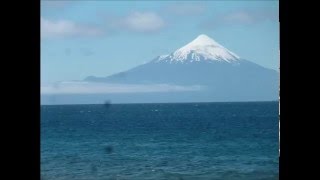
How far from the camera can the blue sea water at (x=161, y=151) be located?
2028 cm

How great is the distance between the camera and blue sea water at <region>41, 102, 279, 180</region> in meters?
20.3

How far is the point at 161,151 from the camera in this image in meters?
27.7

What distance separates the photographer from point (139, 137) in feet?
111

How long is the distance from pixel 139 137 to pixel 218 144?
5507 mm

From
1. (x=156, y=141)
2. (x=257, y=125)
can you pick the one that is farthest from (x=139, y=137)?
(x=257, y=125)
